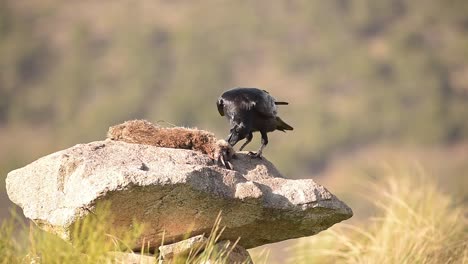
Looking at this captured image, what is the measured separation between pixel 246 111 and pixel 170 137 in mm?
662

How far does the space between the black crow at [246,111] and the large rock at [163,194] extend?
384mm

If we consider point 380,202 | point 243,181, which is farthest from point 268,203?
point 380,202

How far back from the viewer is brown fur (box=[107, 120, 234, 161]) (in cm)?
595

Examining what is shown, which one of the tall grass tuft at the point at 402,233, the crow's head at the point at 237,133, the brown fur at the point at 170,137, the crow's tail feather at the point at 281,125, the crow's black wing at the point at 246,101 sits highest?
the crow's black wing at the point at 246,101

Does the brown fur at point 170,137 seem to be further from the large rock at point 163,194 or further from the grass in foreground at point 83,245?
the grass in foreground at point 83,245

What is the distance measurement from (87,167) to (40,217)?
0.49m

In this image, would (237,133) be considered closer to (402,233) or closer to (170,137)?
(170,137)

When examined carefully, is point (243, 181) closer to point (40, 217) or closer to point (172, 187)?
point (172, 187)

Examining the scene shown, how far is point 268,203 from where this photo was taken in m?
5.59

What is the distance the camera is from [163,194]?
5.21 metres

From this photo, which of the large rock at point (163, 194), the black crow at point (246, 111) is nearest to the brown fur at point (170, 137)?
the large rock at point (163, 194)

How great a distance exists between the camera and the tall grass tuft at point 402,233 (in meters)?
8.00

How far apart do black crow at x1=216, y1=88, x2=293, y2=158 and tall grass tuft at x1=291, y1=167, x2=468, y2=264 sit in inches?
65.0

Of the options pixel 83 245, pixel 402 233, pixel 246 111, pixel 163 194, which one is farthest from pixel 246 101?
pixel 402 233
